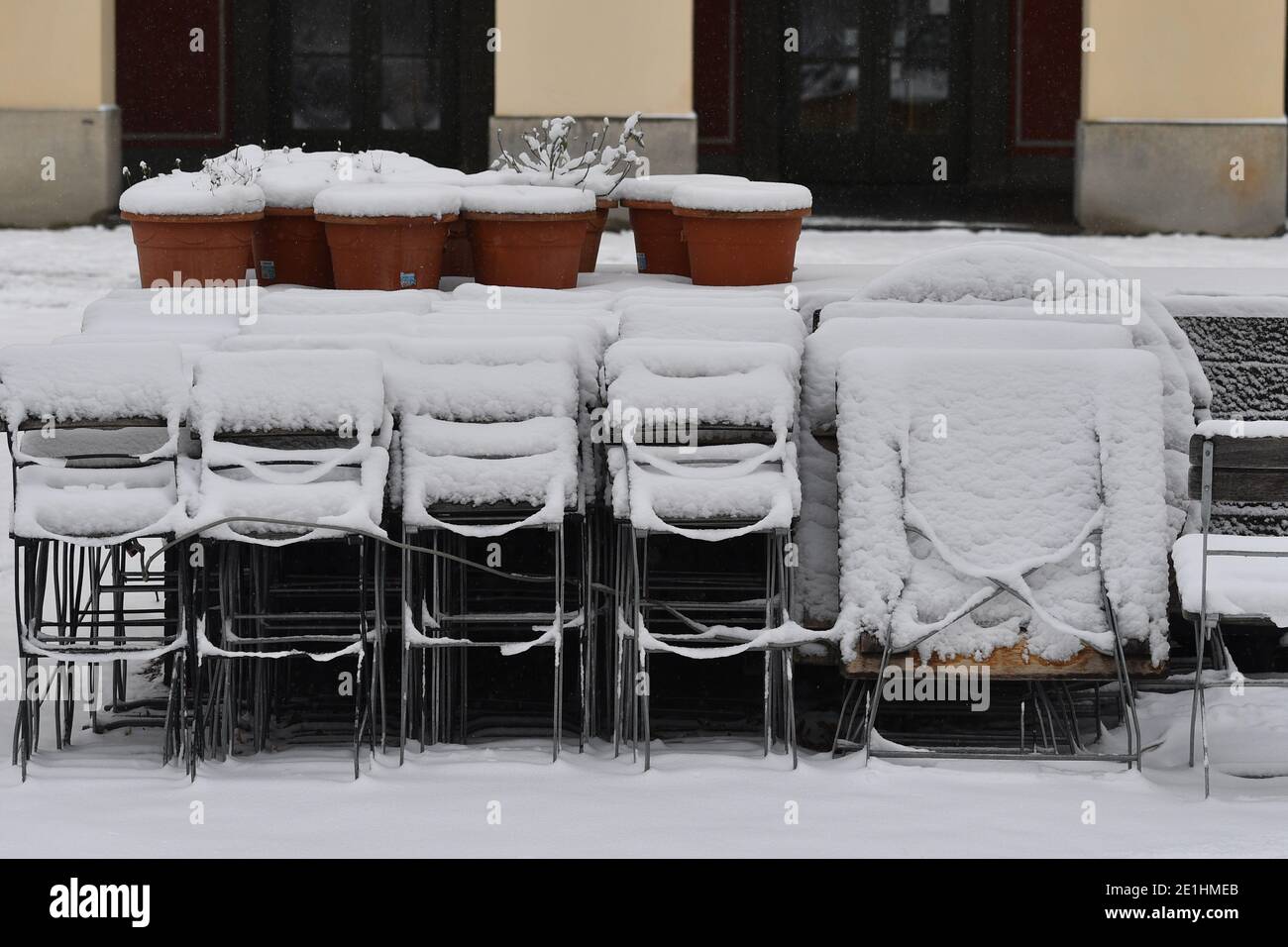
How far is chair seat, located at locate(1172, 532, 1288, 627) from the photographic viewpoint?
4.95m

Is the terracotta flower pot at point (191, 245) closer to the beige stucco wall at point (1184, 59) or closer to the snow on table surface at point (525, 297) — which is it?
the snow on table surface at point (525, 297)

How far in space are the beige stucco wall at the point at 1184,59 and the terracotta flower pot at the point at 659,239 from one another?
943cm

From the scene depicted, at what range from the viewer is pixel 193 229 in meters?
6.71

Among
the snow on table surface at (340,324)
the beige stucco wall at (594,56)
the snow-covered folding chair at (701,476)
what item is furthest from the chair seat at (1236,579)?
the beige stucco wall at (594,56)

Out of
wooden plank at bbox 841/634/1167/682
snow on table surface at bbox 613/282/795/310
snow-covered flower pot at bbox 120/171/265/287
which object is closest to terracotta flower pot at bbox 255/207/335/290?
snow-covered flower pot at bbox 120/171/265/287

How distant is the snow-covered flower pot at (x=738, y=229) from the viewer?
6.77 meters

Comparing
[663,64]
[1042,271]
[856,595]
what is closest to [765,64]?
[663,64]

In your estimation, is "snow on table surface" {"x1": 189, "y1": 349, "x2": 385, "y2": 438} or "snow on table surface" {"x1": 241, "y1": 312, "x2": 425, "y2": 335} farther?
"snow on table surface" {"x1": 241, "y1": 312, "x2": 425, "y2": 335}

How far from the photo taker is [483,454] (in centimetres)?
533

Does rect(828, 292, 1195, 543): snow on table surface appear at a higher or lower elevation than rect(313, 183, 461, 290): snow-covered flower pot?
lower

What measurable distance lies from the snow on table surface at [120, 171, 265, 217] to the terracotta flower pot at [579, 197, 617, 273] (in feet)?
3.89

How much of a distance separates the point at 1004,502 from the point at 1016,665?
Answer: 0.43 meters

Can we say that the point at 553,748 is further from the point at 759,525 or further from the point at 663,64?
the point at 663,64

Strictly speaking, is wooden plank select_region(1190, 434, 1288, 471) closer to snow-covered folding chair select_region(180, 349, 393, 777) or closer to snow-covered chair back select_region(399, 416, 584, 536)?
snow-covered chair back select_region(399, 416, 584, 536)
